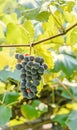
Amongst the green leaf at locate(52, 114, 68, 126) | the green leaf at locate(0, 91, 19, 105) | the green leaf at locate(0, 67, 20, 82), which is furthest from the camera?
the green leaf at locate(52, 114, 68, 126)

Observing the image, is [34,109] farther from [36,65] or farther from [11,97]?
[36,65]

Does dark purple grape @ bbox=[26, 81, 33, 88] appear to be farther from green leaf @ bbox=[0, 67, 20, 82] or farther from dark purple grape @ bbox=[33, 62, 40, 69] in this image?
green leaf @ bbox=[0, 67, 20, 82]

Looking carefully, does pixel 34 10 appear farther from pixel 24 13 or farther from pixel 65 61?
pixel 65 61

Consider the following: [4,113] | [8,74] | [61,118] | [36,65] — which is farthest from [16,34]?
[61,118]

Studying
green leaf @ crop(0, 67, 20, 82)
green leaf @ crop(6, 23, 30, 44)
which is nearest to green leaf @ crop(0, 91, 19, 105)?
green leaf @ crop(0, 67, 20, 82)

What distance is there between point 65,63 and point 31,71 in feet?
1.24

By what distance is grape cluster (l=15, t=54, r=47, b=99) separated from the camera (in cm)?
80

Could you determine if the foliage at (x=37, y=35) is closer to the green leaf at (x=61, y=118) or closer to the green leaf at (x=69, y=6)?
the green leaf at (x=69, y=6)

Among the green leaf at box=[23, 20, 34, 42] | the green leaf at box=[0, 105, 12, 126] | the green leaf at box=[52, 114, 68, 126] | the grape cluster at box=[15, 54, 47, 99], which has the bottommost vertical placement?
the green leaf at box=[52, 114, 68, 126]

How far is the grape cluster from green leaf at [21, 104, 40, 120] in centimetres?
91

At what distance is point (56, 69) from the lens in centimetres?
116

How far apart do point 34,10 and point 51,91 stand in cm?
97

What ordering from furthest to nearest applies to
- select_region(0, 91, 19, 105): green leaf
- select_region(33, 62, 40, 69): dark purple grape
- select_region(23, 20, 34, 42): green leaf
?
select_region(0, 91, 19, 105): green leaf → select_region(23, 20, 34, 42): green leaf → select_region(33, 62, 40, 69): dark purple grape

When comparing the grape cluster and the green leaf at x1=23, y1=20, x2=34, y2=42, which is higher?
the green leaf at x1=23, y1=20, x2=34, y2=42
